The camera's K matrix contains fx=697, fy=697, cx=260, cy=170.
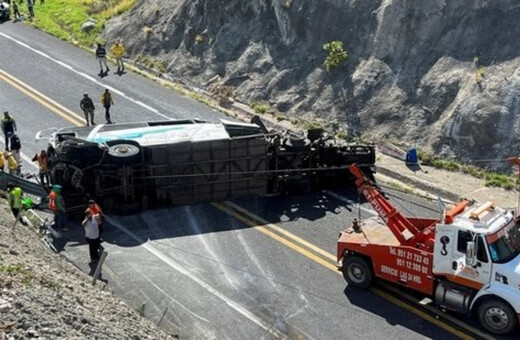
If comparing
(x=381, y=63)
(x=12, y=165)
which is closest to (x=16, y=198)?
(x=12, y=165)

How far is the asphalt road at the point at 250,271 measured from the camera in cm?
1374

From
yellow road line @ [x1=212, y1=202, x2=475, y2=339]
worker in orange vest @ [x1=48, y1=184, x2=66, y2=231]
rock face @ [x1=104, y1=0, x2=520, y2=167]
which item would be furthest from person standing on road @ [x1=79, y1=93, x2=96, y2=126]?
yellow road line @ [x1=212, y1=202, x2=475, y2=339]

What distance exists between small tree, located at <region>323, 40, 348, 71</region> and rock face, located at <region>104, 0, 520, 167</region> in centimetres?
26

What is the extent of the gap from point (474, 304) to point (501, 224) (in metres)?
1.61

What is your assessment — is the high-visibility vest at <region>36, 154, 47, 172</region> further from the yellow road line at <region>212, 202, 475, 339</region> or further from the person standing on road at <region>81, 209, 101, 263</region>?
the yellow road line at <region>212, 202, 475, 339</region>

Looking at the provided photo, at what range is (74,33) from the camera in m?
35.2

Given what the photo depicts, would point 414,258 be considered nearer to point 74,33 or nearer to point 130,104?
point 130,104

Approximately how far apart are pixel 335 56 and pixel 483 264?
13827mm

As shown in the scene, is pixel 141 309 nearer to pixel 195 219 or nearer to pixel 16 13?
pixel 195 219

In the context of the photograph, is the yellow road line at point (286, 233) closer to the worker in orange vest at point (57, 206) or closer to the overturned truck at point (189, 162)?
the overturned truck at point (189, 162)

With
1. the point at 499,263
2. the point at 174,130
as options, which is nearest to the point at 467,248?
the point at 499,263

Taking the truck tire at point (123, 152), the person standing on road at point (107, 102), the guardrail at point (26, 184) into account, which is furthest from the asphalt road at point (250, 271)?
the person standing on road at point (107, 102)

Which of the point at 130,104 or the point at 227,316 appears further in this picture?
→ the point at 130,104

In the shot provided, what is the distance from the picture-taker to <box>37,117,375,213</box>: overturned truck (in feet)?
59.7
